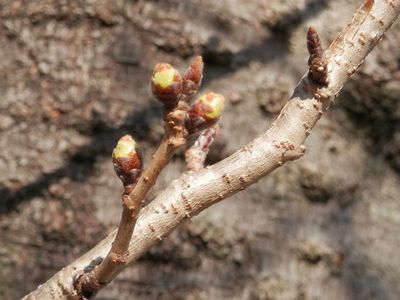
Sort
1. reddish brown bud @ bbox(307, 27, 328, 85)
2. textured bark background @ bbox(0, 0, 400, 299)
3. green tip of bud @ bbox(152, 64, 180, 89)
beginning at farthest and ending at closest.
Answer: textured bark background @ bbox(0, 0, 400, 299) → reddish brown bud @ bbox(307, 27, 328, 85) → green tip of bud @ bbox(152, 64, 180, 89)

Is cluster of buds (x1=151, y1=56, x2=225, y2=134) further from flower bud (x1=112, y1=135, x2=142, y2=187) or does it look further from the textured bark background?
the textured bark background

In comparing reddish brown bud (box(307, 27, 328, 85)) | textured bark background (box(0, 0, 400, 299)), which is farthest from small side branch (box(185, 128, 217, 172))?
textured bark background (box(0, 0, 400, 299))

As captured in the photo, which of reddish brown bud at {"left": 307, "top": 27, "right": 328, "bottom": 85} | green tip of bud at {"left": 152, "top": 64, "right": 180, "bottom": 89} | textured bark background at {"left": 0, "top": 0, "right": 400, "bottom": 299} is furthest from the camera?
textured bark background at {"left": 0, "top": 0, "right": 400, "bottom": 299}

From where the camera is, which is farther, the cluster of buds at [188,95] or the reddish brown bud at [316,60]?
the reddish brown bud at [316,60]

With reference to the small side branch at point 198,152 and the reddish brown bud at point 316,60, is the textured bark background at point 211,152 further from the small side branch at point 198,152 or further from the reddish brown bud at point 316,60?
the reddish brown bud at point 316,60

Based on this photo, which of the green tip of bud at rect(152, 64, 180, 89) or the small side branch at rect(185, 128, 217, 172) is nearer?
the green tip of bud at rect(152, 64, 180, 89)

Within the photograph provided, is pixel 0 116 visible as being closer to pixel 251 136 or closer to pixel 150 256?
pixel 150 256

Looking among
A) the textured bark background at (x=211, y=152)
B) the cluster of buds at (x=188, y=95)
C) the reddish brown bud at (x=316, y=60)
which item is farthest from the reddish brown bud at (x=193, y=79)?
the textured bark background at (x=211, y=152)

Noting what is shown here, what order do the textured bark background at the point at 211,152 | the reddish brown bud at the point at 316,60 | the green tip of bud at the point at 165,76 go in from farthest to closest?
the textured bark background at the point at 211,152
the reddish brown bud at the point at 316,60
the green tip of bud at the point at 165,76
